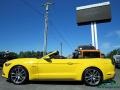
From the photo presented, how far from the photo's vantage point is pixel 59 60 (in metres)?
11.0

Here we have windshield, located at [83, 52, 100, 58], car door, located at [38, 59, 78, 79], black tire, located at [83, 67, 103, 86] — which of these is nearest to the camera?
black tire, located at [83, 67, 103, 86]

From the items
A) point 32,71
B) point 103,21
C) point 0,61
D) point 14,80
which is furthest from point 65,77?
point 103,21

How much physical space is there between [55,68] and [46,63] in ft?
1.30

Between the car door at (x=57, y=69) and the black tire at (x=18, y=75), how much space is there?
22.3 inches

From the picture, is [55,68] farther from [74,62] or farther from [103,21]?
[103,21]

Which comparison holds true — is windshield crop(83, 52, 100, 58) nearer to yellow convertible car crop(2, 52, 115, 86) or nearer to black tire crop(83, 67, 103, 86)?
yellow convertible car crop(2, 52, 115, 86)

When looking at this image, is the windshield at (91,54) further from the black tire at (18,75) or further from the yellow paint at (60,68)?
the black tire at (18,75)

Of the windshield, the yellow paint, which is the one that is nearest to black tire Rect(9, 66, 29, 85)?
the yellow paint

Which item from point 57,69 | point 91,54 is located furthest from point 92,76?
point 91,54

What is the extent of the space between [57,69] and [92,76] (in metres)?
1.33

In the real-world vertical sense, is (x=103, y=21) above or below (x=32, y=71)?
above

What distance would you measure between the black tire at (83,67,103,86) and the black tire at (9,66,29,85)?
2216 mm

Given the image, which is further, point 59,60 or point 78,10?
point 78,10

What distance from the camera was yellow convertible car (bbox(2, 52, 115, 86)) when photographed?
10805mm
